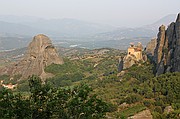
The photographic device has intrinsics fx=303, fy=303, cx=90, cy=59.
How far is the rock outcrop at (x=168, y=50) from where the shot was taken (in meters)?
41.4

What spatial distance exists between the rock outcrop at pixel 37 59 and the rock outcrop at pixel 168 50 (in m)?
30.1

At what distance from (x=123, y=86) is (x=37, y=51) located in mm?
33593

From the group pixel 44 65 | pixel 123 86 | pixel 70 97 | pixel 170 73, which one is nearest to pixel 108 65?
pixel 44 65

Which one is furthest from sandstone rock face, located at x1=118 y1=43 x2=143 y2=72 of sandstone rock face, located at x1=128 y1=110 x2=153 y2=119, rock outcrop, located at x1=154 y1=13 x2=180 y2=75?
sandstone rock face, located at x1=128 y1=110 x2=153 y2=119

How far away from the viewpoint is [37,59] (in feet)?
233

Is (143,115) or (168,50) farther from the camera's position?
(168,50)

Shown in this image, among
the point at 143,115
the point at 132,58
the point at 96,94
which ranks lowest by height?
the point at 143,115

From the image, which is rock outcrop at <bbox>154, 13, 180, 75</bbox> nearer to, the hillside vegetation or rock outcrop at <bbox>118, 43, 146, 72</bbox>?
the hillside vegetation

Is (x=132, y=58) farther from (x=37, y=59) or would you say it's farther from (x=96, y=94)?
(x=96, y=94)

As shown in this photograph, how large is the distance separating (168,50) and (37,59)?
115ft

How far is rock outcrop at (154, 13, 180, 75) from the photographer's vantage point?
4141 cm

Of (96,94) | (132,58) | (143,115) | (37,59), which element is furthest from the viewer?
(37,59)

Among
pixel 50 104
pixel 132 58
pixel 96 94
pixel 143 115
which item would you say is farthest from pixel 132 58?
pixel 50 104

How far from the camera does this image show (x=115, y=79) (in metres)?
49.5
